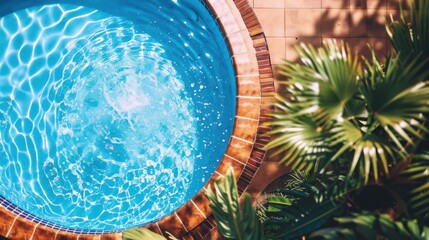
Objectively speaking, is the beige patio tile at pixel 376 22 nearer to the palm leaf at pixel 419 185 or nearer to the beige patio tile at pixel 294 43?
the beige patio tile at pixel 294 43

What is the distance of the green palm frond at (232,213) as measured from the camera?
113 inches

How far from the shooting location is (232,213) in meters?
2.86

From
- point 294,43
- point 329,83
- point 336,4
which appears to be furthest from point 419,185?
point 336,4

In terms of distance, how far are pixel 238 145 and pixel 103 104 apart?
1766 mm

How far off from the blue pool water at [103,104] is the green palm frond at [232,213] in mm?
1913

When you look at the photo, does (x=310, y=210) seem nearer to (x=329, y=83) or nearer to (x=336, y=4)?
(x=329, y=83)

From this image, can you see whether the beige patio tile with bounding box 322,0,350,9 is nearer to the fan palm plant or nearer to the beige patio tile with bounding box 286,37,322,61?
the beige patio tile with bounding box 286,37,322,61

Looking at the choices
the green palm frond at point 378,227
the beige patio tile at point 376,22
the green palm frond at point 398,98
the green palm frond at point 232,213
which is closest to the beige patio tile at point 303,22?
the beige patio tile at point 376,22

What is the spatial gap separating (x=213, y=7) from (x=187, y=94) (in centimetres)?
110

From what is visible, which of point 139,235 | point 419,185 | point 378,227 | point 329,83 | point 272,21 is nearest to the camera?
point 329,83

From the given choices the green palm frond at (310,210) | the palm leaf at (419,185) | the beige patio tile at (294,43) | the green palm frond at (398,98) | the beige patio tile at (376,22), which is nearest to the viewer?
the green palm frond at (398,98)

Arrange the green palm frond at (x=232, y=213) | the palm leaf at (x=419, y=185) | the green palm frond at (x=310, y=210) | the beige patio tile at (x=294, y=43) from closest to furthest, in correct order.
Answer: the palm leaf at (x=419, y=185) < the green palm frond at (x=232, y=213) < the green palm frond at (x=310, y=210) < the beige patio tile at (x=294, y=43)

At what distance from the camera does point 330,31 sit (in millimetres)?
4746

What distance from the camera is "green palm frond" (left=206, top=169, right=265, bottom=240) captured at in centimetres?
287
